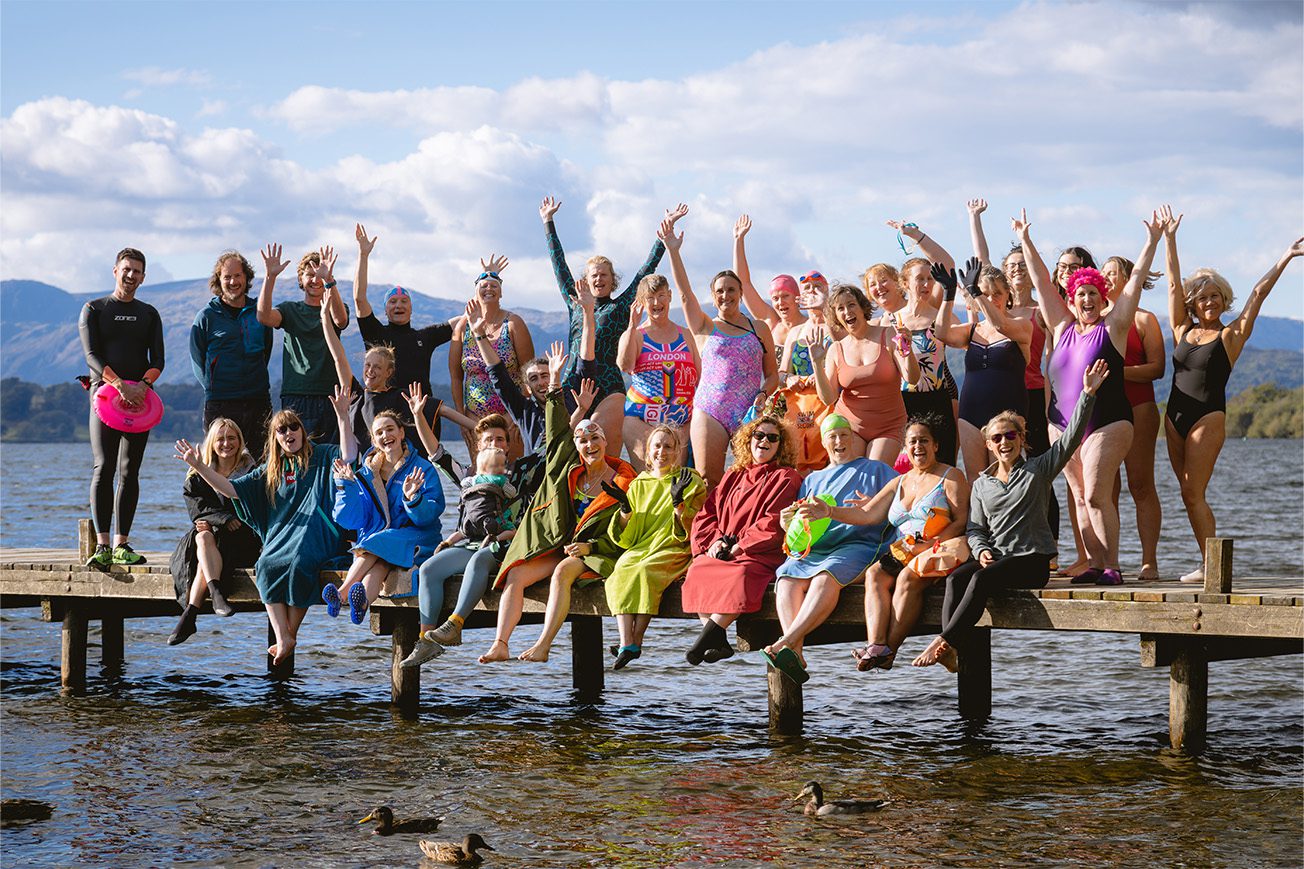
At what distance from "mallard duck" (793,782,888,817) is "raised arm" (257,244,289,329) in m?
6.09

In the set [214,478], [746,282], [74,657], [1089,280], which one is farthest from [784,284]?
[74,657]

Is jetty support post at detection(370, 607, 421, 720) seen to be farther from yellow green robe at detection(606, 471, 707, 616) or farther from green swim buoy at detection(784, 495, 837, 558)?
green swim buoy at detection(784, 495, 837, 558)

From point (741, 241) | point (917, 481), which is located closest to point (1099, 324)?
point (917, 481)

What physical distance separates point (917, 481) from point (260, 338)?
597 centimetres

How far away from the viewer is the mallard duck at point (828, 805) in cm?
1038

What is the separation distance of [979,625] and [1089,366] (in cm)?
→ 200

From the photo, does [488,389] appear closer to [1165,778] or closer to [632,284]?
[632,284]

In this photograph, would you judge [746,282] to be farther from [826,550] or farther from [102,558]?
[102,558]

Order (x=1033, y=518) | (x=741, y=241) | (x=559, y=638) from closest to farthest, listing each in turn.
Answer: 1. (x=1033, y=518)
2. (x=741, y=241)
3. (x=559, y=638)

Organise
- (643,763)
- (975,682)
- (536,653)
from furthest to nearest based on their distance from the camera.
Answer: (975,682) < (643,763) < (536,653)

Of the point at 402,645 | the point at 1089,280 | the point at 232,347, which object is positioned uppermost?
the point at 1089,280

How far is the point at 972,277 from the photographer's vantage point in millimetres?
11180

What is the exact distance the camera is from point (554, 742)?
13.2m

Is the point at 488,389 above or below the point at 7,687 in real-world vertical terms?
above
